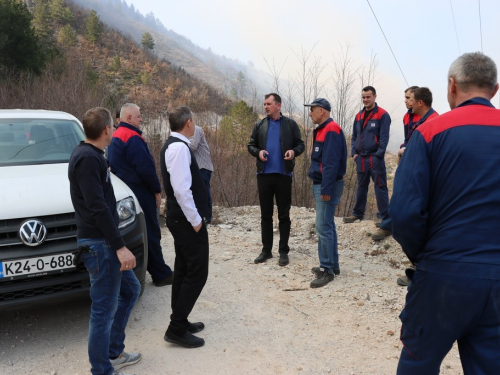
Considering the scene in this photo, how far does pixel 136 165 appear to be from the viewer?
4.47m

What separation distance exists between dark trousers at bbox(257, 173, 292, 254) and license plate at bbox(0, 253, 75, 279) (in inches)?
111

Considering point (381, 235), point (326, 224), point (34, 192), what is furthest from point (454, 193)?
point (381, 235)

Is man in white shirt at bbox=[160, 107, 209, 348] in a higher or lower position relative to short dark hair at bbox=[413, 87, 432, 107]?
lower

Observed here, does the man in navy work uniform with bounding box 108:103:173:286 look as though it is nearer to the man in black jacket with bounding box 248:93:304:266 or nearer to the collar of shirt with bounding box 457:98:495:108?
the man in black jacket with bounding box 248:93:304:266

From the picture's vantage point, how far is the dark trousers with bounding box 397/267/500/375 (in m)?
1.84

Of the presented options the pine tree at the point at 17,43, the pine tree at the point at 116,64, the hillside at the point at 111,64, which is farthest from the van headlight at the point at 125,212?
the pine tree at the point at 116,64

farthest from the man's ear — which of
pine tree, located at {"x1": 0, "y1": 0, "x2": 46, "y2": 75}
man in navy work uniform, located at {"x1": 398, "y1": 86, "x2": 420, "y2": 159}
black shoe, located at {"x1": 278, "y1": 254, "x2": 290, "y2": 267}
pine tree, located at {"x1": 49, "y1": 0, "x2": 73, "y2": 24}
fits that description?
pine tree, located at {"x1": 49, "y1": 0, "x2": 73, "y2": 24}

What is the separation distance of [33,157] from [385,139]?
5.02 m

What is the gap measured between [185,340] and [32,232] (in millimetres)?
1506

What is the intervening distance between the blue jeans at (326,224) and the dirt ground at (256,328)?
31 centimetres

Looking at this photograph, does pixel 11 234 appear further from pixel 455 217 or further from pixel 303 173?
pixel 303 173

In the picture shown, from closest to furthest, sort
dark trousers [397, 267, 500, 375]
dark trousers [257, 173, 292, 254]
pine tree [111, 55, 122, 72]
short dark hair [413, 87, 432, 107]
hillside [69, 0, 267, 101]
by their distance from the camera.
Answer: dark trousers [397, 267, 500, 375] < short dark hair [413, 87, 432, 107] < dark trousers [257, 173, 292, 254] < pine tree [111, 55, 122, 72] < hillside [69, 0, 267, 101]

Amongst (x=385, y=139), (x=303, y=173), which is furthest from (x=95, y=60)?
(x=385, y=139)

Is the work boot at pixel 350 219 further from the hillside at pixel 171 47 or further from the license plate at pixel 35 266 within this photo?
the hillside at pixel 171 47
